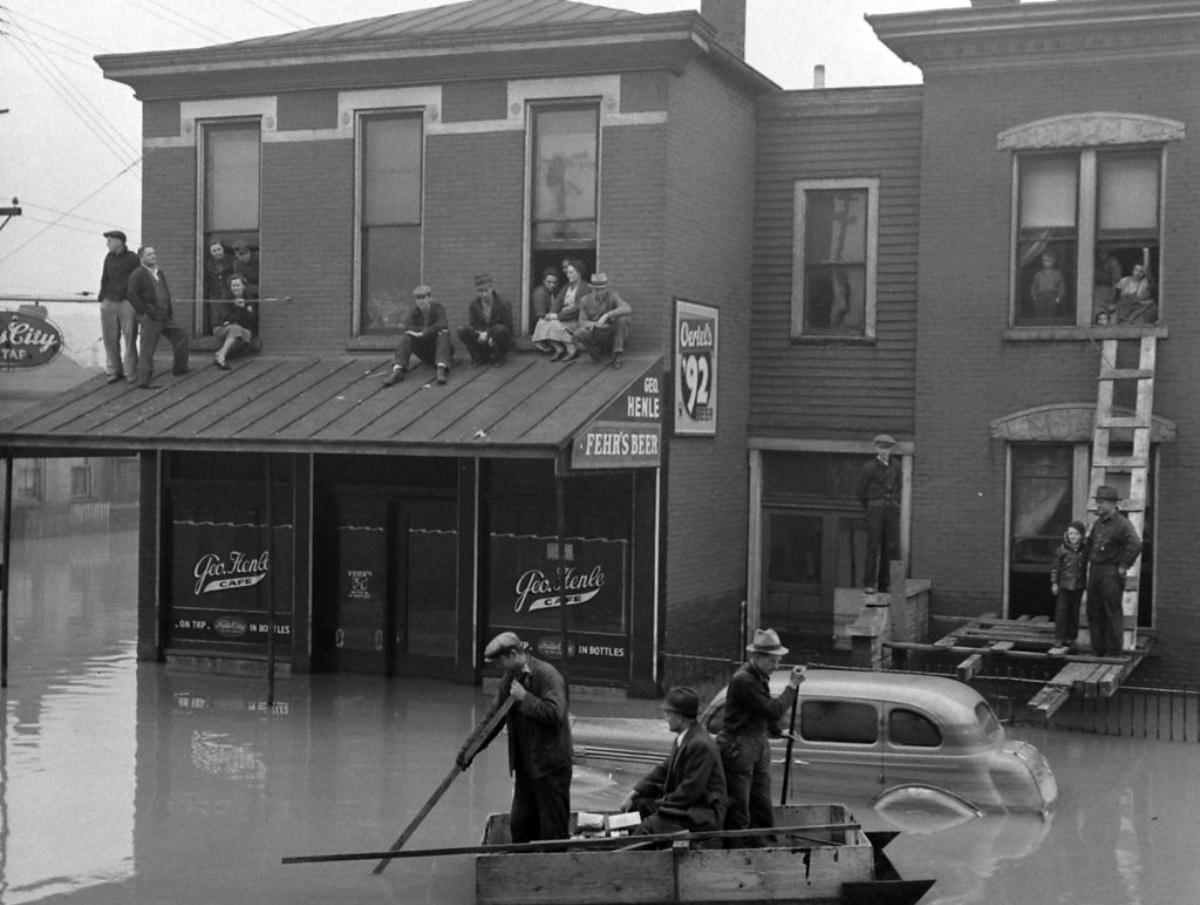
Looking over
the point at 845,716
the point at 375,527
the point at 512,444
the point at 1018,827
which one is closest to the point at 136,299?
the point at 375,527

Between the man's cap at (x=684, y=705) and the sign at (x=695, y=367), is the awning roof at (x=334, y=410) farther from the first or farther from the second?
the man's cap at (x=684, y=705)

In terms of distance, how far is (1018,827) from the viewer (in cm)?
1339

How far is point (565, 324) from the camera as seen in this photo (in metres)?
19.6

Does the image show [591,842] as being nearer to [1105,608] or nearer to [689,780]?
[689,780]

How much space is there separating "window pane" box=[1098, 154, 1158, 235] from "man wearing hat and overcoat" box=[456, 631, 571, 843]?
1189cm

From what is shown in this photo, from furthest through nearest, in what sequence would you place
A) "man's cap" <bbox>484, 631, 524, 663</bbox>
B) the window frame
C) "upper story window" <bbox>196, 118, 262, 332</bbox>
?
1. "upper story window" <bbox>196, 118, 262, 332</bbox>
2. the window frame
3. "man's cap" <bbox>484, 631, 524, 663</bbox>

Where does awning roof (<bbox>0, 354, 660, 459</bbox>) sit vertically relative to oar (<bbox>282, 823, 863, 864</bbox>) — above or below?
above

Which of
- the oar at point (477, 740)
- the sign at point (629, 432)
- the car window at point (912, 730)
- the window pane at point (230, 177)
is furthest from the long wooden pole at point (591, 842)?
the window pane at point (230, 177)

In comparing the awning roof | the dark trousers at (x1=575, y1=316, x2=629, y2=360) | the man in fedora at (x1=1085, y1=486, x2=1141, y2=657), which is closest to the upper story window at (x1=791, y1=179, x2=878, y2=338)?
the awning roof

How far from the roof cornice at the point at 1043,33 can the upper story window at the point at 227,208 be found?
28.5 ft

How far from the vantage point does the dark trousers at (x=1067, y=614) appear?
17.8m

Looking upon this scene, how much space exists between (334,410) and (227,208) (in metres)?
4.75

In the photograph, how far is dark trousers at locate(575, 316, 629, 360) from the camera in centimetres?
1914

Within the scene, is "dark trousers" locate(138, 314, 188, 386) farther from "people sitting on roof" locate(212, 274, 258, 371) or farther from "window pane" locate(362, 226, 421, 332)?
"window pane" locate(362, 226, 421, 332)
